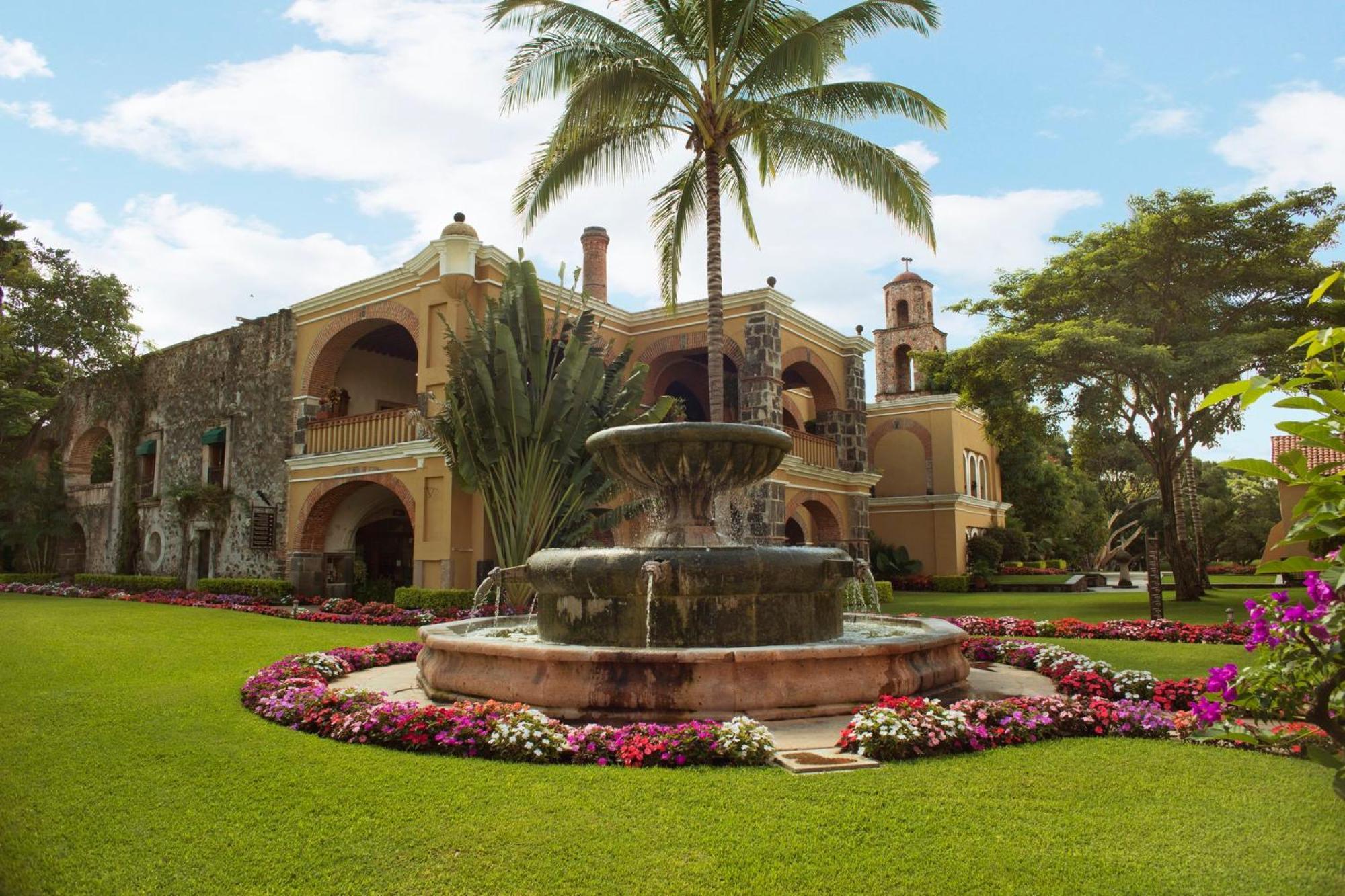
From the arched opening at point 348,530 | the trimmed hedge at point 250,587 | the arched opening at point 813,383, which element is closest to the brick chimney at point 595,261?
the arched opening at point 813,383

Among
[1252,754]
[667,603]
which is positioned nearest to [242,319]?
[667,603]

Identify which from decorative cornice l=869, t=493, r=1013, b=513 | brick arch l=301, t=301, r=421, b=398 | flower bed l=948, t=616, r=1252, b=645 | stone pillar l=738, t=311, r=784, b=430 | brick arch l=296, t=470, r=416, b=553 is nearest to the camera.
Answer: flower bed l=948, t=616, r=1252, b=645

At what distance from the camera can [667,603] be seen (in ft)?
20.1

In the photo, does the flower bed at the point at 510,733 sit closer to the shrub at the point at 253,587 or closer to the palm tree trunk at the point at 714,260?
the palm tree trunk at the point at 714,260

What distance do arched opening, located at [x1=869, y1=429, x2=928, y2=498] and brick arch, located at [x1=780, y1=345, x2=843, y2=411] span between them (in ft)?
22.5

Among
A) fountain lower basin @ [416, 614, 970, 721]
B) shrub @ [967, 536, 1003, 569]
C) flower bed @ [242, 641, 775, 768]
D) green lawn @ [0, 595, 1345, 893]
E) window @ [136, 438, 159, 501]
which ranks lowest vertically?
green lawn @ [0, 595, 1345, 893]

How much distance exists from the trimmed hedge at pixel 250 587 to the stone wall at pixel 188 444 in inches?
29.9

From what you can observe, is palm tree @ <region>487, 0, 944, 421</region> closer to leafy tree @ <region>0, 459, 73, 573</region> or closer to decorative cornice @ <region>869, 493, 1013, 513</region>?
decorative cornice @ <region>869, 493, 1013, 513</region>

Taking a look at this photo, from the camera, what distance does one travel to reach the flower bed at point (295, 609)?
1399 centimetres

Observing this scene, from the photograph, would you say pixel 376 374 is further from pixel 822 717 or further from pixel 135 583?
pixel 822 717

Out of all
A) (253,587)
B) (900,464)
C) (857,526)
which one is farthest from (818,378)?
(253,587)

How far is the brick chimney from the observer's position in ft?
67.3

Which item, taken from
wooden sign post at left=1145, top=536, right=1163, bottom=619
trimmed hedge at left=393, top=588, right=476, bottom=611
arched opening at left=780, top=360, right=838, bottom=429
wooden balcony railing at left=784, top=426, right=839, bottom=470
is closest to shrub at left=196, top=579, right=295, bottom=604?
trimmed hedge at left=393, top=588, right=476, bottom=611

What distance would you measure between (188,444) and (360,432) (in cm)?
714
